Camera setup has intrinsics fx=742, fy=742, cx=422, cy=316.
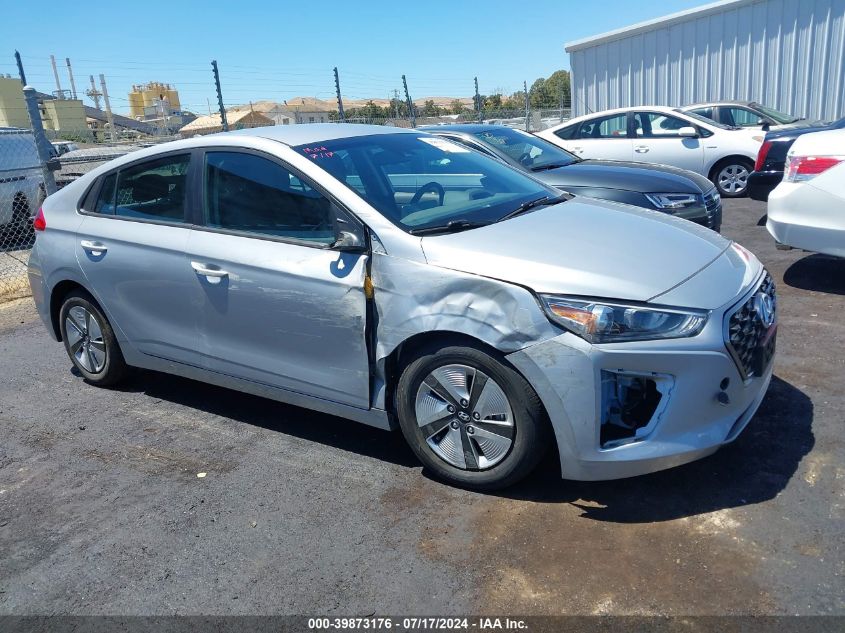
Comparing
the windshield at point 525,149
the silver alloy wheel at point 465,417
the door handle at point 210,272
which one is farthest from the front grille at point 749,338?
the windshield at point 525,149

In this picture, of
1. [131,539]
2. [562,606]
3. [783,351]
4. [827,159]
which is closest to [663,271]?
[562,606]

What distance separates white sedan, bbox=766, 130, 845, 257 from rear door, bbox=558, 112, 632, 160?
5.95 m

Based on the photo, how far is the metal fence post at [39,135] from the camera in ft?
26.4

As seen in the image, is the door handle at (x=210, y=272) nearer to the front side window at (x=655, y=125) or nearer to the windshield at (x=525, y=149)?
the windshield at (x=525, y=149)

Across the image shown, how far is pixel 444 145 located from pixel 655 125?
27.2 ft

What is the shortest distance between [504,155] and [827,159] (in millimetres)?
2873

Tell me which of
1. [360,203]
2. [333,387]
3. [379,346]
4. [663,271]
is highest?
[360,203]

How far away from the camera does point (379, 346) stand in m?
3.51

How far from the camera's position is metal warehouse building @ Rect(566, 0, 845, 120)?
15938 mm

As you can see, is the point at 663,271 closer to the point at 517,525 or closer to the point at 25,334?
the point at 517,525

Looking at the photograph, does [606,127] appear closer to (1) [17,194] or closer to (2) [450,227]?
(1) [17,194]

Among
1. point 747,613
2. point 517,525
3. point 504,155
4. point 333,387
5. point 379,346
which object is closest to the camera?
point 747,613

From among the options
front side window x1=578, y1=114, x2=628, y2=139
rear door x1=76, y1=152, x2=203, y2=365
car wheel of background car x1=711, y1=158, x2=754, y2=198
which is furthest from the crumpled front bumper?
front side window x1=578, y1=114, x2=628, y2=139

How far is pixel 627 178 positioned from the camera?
6871 millimetres
